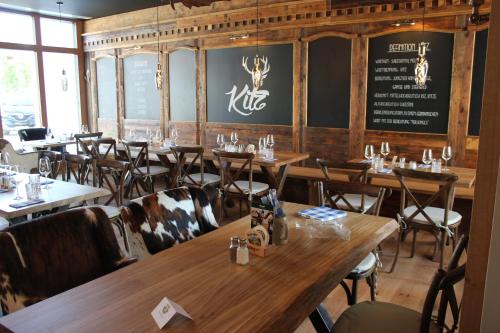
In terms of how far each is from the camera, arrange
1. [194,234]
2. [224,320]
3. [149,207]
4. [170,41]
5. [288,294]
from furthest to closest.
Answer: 1. [170,41]
2. [194,234]
3. [149,207]
4. [288,294]
5. [224,320]

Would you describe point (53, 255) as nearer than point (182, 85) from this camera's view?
Yes

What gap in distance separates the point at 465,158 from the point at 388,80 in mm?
1352

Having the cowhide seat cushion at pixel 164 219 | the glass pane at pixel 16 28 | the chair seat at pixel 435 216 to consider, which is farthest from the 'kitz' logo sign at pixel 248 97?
the glass pane at pixel 16 28

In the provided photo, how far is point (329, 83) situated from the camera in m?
5.88

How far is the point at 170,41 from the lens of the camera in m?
7.48

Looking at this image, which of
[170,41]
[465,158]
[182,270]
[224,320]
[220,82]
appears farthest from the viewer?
[170,41]

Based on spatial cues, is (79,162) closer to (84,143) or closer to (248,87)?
(84,143)

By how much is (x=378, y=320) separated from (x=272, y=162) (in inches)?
116

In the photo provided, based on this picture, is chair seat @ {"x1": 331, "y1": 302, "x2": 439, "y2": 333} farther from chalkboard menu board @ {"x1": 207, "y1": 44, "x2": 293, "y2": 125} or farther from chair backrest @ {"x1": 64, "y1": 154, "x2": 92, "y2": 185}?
chalkboard menu board @ {"x1": 207, "y1": 44, "x2": 293, "y2": 125}

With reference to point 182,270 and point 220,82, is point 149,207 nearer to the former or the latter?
point 182,270

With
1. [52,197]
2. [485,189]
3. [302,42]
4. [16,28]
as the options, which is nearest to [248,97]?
[302,42]

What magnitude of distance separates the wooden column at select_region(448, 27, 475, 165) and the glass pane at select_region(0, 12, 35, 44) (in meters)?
7.51

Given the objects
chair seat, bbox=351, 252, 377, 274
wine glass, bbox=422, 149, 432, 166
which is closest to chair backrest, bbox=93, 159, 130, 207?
chair seat, bbox=351, 252, 377, 274

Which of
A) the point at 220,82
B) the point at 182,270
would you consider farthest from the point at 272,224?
the point at 220,82
